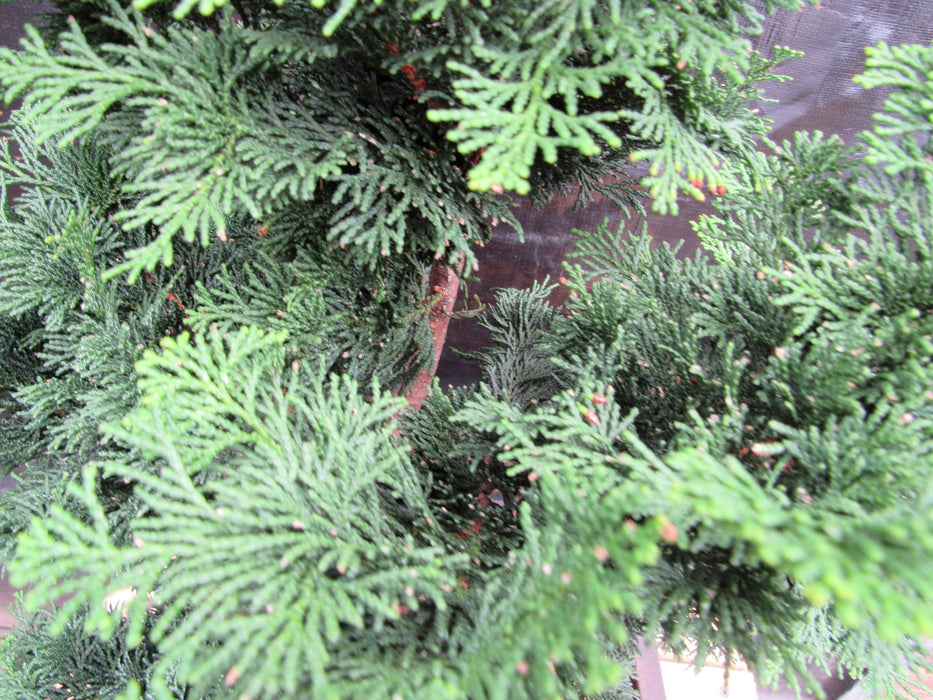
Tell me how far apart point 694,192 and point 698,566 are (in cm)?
46

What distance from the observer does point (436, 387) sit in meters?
1.00

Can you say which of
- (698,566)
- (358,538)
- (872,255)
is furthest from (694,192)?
(358,538)

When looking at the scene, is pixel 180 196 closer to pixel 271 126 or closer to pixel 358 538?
pixel 271 126

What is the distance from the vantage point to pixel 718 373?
2.69 ft

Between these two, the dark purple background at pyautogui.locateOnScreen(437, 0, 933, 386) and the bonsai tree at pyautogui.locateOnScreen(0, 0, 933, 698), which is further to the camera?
the dark purple background at pyautogui.locateOnScreen(437, 0, 933, 386)

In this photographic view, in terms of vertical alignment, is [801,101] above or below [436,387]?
above

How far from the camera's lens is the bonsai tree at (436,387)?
0.55 metres

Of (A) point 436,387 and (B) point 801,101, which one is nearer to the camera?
(A) point 436,387

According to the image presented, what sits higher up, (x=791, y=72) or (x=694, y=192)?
(x=791, y=72)

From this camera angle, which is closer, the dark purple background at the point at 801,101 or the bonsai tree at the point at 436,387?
the bonsai tree at the point at 436,387

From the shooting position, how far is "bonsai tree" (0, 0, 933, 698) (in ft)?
1.81

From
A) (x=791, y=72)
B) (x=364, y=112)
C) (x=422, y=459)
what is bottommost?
(x=422, y=459)

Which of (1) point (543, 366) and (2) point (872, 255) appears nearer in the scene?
(2) point (872, 255)

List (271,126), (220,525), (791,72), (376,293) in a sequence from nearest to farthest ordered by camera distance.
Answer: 1. (220,525)
2. (271,126)
3. (376,293)
4. (791,72)
